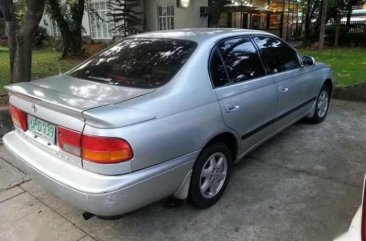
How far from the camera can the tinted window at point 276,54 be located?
407cm

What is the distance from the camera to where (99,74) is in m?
3.35

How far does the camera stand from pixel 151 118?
2.55m

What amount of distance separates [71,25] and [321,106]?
11.7 m

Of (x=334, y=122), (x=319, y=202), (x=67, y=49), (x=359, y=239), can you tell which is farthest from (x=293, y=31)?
(x=359, y=239)

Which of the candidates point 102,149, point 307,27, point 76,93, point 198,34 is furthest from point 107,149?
point 307,27

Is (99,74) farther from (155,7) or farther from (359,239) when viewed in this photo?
(155,7)

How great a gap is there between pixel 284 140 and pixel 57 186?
Result: 10.5ft

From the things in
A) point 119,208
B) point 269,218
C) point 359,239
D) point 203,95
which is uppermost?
point 203,95

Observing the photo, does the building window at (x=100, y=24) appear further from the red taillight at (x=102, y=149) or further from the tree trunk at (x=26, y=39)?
the red taillight at (x=102, y=149)

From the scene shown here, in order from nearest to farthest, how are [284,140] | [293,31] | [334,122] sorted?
[284,140] → [334,122] → [293,31]

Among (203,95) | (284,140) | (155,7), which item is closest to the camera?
(203,95)

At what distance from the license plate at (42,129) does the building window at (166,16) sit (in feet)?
50.1

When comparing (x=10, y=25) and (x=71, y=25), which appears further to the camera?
(x=71, y=25)

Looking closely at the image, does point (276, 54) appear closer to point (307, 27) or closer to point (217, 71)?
point (217, 71)
